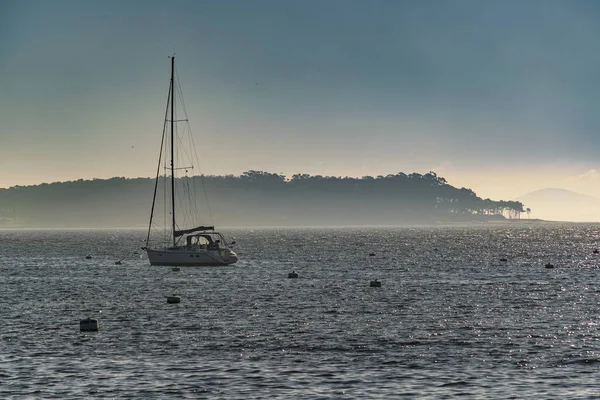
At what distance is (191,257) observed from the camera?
124125 millimetres

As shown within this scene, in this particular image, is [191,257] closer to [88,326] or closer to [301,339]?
[88,326]

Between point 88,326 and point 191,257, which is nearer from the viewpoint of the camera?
point 88,326

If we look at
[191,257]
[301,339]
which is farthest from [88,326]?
[191,257]

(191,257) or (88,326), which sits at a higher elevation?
(191,257)

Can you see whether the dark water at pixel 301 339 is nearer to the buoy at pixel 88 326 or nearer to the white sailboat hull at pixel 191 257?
the buoy at pixel 88 326

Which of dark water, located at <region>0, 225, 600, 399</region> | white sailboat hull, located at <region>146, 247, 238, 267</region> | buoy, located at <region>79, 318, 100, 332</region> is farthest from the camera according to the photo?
white sailboat hull, located at <region>146, 247, 238, 267</region>

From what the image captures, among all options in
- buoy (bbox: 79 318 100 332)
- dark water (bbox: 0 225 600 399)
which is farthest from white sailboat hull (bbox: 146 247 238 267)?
buoy (bbox: 79 318 100 332)

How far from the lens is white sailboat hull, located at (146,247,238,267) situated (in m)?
124

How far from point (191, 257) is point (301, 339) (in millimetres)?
72406

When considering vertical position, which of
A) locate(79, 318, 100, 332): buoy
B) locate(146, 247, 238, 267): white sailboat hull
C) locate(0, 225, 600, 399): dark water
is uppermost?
locate(146, 247, 238, 267): white sailboat hull

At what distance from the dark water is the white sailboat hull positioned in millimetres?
20152

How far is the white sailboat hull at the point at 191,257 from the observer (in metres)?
124

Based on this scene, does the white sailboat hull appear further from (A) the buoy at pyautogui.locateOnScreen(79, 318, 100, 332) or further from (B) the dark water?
(A) the buoy at pyautogui.locateOnScreen(79, 318, 100, 332)

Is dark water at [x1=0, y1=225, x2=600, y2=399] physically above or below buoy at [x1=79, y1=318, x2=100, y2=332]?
below
